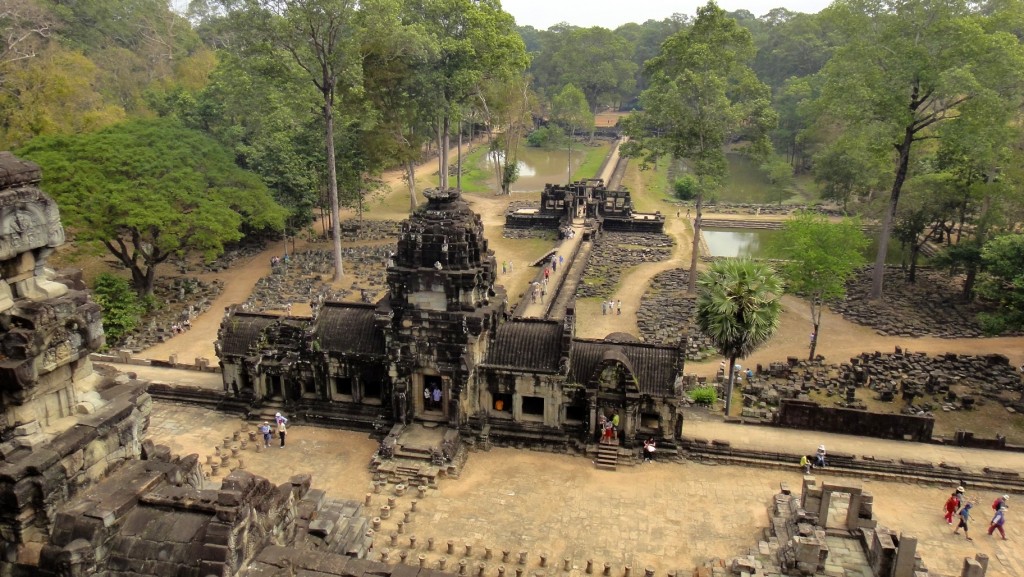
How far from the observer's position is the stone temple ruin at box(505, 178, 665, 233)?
6272cm

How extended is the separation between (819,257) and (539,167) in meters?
66.6

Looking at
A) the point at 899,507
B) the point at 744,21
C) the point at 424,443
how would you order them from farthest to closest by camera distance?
the point at 744,21 → the point at 424,443 → the point at 899,507

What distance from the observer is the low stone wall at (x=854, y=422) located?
26.2 m

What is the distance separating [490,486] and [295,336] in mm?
10096

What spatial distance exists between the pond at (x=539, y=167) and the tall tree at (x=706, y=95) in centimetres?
3786

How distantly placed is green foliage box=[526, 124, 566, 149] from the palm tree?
67276 millimetres

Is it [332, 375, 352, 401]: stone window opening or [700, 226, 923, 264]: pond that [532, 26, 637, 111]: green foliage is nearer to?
[700, 226, 923, 264]: pond

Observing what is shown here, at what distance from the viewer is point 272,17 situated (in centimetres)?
3928

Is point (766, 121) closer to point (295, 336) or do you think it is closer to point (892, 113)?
point (892, 113)

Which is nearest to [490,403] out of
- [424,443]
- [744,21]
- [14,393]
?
[424,443]

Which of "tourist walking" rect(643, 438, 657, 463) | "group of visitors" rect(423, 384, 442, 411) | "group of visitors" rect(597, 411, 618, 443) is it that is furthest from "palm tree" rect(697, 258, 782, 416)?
"group of visitors" rect(423, 384, 442, 411)

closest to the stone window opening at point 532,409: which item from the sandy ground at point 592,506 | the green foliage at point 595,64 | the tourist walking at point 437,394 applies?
the sandy ground at point 592,506

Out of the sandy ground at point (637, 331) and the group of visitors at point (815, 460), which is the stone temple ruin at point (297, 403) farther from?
the sandy ground at point (637, 331)

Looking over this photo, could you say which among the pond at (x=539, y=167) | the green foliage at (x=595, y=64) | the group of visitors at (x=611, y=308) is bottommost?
the group of visitors at (x=611, y=308)
